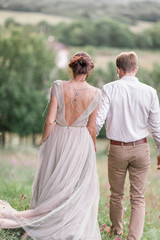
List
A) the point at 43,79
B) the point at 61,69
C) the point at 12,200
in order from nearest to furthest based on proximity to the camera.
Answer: the point at 12,200 < the point at 43,79 < the point at 61,69

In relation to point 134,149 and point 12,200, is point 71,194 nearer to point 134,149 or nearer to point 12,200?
point 134,149

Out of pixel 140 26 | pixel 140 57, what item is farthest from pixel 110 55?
pixel 140 26

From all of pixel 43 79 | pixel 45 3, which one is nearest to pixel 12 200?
pixel 43 79

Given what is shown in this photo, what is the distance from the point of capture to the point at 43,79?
1188 inches

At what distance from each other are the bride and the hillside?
44.5 m

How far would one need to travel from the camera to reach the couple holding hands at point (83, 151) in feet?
12.0

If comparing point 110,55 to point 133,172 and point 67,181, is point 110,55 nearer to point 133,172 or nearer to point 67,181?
point 133,172

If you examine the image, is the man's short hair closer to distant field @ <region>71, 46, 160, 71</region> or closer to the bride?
the bride

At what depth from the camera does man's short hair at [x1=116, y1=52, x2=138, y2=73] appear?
379 centimetres

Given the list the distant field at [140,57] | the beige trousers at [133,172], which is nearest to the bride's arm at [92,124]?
the beige trousers at [133,172]

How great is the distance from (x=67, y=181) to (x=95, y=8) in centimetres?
5655

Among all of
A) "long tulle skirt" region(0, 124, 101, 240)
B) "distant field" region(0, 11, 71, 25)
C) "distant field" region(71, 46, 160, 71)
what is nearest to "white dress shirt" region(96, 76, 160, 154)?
"long tulle skirt" region(0, 124, 101, 240)

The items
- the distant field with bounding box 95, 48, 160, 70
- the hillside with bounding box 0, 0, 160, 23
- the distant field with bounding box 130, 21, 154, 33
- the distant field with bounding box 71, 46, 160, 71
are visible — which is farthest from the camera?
the hillside with bounding box 0, 0, 160, 23

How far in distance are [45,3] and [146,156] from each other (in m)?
51.3
